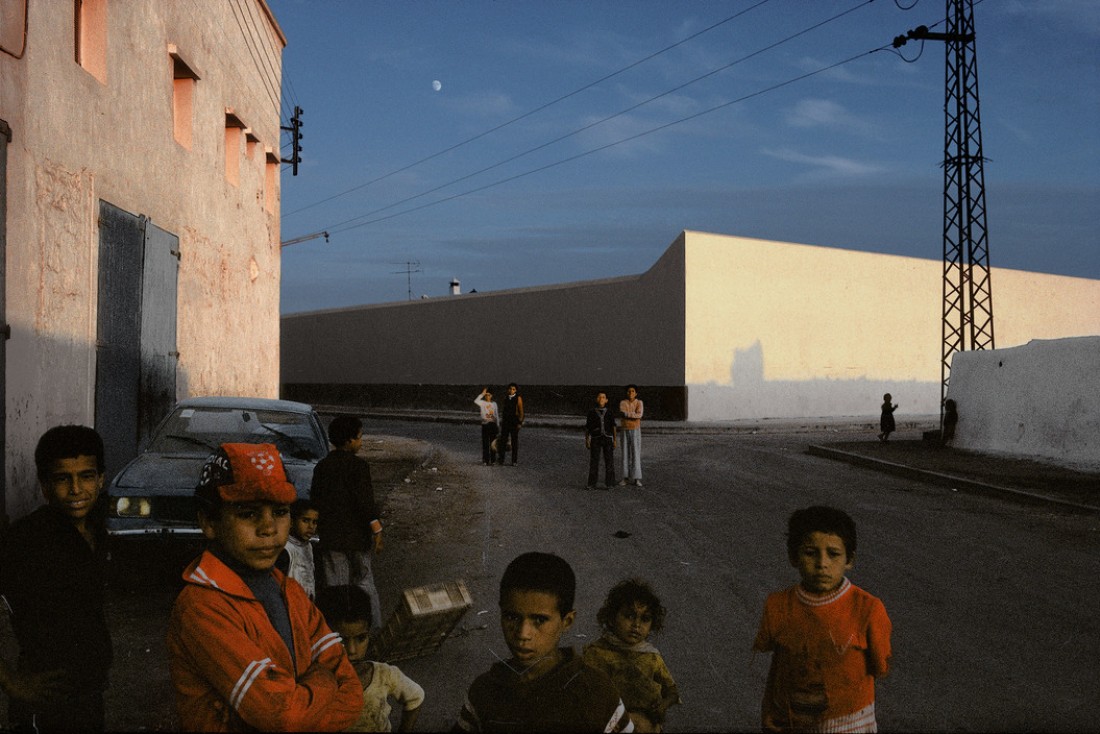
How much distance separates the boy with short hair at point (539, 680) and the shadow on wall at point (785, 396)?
3183 centimetres

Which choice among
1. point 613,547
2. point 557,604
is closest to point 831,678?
point 557,604

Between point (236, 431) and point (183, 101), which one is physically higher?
point (183, 101)

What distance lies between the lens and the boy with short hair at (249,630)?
211cm

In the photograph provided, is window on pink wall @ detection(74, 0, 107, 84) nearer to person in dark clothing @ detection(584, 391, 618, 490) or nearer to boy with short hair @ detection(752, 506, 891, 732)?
person in dark clothing @ detection(584, 391, 618, 490)

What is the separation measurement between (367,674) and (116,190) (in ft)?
34.9

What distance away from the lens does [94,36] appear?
11.8m

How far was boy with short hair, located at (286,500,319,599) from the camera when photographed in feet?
17.5

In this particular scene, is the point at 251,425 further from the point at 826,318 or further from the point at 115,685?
the point at 826,318

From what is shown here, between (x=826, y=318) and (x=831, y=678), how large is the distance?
3651 cm

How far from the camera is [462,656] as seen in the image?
18.3 ft

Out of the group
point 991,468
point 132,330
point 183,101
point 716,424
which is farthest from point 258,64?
point 716,424

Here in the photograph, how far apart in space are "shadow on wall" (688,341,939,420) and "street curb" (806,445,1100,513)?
12.9m

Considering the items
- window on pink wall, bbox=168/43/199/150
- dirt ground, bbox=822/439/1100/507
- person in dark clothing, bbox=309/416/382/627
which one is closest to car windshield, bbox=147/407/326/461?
person in dark clothing, bbox=309/416/382/627

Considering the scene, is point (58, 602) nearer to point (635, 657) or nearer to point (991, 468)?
point (635, 657)
